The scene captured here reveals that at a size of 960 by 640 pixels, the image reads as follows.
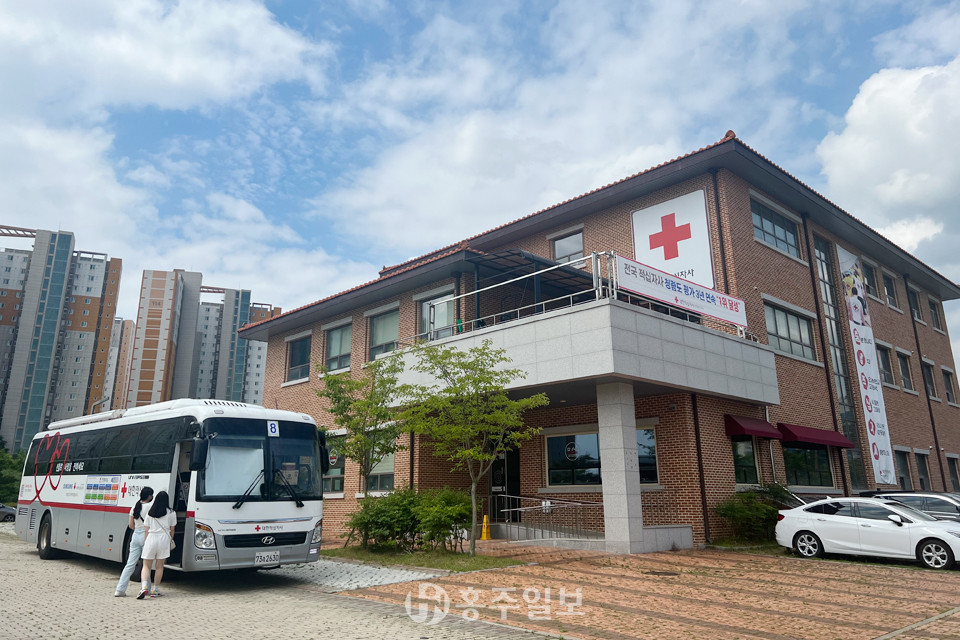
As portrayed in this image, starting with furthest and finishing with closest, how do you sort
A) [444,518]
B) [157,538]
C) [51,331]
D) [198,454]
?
1. [51,331]
2. [444,518]
3. [198,454]
4. [157,538]

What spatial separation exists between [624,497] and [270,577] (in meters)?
7.37

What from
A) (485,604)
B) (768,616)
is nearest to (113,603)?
(485,604)

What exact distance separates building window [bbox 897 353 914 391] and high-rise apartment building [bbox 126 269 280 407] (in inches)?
2844

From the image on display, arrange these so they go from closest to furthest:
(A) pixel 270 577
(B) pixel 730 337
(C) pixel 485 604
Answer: (C) pixel 485 604
(A) pixel 270 577
(B) pixel 730 337

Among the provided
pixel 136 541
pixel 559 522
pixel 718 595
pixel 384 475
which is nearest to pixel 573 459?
pixel 559 522

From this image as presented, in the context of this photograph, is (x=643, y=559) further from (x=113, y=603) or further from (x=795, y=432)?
(x=113, y=603)

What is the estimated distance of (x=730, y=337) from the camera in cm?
1738

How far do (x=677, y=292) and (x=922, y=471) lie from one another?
1763cm

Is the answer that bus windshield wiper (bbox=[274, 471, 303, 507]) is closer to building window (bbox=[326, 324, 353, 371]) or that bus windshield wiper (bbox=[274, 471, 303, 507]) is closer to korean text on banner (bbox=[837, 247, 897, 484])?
building window (bbox=[326, 324, 353, 371])

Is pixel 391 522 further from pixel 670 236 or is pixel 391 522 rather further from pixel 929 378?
pixel 929 378

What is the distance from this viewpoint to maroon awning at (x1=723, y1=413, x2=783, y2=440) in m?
17.2

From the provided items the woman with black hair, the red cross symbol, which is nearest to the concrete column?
the red cross symbol

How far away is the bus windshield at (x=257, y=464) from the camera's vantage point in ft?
35.2

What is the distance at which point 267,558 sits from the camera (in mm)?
10742
